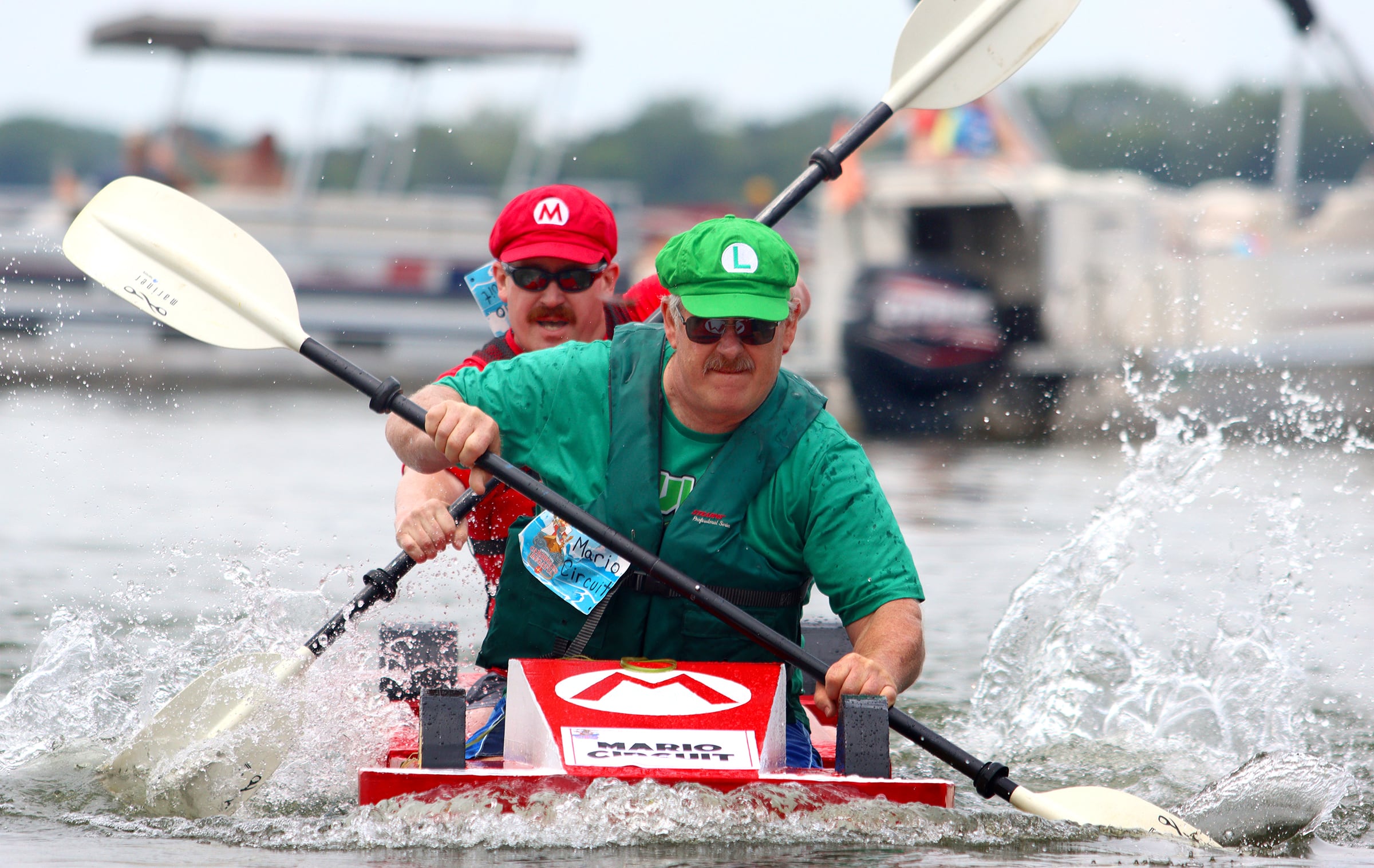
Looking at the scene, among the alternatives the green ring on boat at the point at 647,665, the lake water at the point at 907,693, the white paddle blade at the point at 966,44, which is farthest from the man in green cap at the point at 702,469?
the white paddle blade at the point at 966,44

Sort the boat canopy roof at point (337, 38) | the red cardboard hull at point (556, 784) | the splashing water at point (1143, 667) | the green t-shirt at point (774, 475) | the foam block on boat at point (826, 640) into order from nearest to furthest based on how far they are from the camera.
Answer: the red cardboard hull at point (556, 784) < the green t-shirt at point (774, 475) < the foam block on boat at point (826, 640) < the splashing water at point (1143, 667) < the boat canopy roof at point (337, 38)

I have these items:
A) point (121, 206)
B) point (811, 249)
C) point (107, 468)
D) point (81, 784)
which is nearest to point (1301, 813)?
point (81, 784)

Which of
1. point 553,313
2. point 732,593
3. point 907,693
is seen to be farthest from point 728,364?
point 907,693

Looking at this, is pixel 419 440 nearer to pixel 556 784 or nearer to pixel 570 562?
pixel 570 562

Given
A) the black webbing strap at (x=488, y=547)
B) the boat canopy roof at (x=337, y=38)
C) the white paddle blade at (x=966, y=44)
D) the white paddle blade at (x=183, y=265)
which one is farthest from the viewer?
the boat canopy roof at (x=337, y=38)

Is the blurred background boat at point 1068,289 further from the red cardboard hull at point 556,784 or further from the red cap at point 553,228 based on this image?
the red cardboard hull at point 556,784

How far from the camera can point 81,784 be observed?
4.18 metres

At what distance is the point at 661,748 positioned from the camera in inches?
126

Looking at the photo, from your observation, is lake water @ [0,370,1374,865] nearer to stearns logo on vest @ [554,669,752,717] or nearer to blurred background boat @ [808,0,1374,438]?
stearns logo on vest @ [554,669,752,717]

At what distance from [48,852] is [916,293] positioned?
499 inches

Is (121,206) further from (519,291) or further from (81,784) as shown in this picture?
(81,784)

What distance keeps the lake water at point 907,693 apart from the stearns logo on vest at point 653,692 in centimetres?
22

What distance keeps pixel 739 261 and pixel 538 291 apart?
1.27 meters

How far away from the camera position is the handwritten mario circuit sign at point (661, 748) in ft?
10.4
